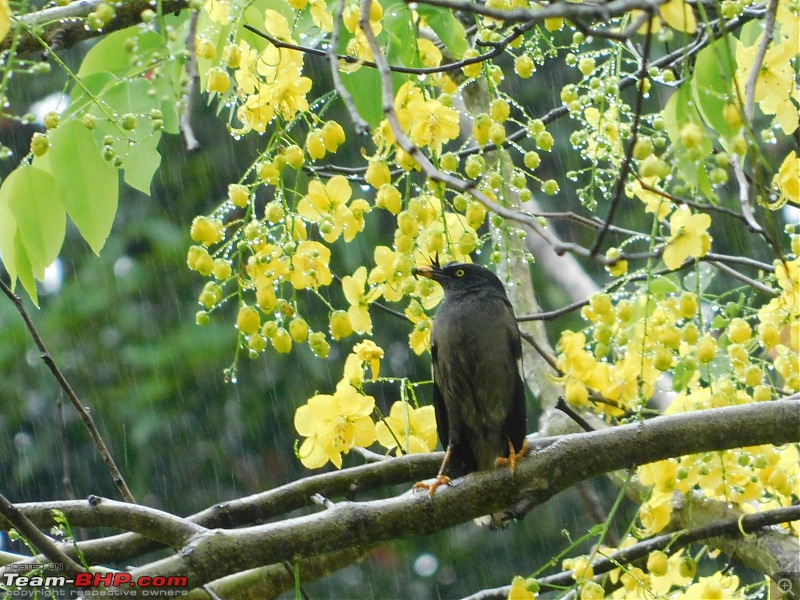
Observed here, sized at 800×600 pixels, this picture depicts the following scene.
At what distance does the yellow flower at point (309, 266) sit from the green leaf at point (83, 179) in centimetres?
29

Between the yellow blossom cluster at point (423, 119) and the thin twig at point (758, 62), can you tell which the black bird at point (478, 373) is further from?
the thin twig at point (758, 62)

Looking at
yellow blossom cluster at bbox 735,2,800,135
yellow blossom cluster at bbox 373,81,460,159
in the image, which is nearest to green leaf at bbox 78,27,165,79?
yellow blossom cluster at bbox 373,81,460,159

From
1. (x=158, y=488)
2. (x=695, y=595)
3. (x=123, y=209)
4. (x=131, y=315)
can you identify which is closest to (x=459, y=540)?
(x=158, y=488)

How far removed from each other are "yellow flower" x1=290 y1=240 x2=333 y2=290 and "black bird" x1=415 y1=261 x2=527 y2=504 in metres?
1.01

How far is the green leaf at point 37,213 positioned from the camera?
1.45m

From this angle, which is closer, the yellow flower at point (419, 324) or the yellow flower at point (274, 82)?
the yellow flower at point (274, 82)

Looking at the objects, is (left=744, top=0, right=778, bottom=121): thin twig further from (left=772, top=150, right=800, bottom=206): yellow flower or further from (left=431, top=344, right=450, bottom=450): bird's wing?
(left=431, top=344, right=450, bottom=450): bird's wing

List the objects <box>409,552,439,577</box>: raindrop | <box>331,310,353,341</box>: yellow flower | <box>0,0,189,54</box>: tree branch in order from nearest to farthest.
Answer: <box>0,0,189,54</box>: tree branch
<box>331,310,353,341</box>: yellow flower
<box>409,552,439,577</box>: raindrop

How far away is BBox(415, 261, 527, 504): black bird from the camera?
8.54 ft

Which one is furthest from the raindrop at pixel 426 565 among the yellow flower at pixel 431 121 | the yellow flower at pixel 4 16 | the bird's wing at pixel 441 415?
the yellow flower at pixel 4 16

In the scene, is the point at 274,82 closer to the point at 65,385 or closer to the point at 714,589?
the point at 65,385

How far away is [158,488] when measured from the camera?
18.1ft

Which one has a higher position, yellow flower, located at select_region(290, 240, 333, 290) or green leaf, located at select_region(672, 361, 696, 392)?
yellow flower, located at select_region(290, 240, 333, 290)

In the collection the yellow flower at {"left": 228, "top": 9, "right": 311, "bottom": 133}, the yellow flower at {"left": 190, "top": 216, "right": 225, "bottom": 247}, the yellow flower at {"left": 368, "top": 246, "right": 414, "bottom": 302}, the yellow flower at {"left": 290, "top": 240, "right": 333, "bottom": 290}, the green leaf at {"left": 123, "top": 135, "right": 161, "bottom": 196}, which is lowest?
the yellow flower at {"left": 368, "top": 246, "right": 414, "bottom": 302}
